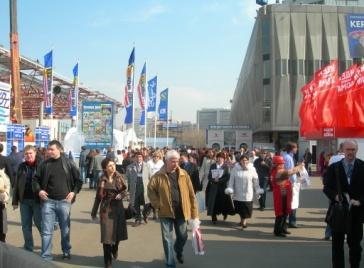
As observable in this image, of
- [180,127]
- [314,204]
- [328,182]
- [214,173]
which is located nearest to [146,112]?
[314,204]

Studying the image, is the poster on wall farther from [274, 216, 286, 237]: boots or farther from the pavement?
[274, 216, 286, 237]: boots

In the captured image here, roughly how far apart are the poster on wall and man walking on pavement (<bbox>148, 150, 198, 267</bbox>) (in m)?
14.6

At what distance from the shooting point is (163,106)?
35594 millimetres

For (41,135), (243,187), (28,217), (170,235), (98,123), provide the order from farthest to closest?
(98,123)
(41,135)
(243,187)
(28,217)
(170,235)

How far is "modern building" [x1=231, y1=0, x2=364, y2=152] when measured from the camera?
53812 mm

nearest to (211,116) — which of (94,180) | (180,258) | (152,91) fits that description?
(152,91)

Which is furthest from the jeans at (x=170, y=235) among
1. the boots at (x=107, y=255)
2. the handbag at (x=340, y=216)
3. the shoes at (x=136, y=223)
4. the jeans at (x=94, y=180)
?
the jeans at (x=94, y=180)

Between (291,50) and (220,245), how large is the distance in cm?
4800

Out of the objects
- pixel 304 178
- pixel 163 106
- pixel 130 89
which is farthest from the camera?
pixel 163 106

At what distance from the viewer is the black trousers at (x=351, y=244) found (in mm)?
6469

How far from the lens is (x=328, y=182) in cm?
663

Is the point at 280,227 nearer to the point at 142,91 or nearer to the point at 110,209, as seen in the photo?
the point at 110,209

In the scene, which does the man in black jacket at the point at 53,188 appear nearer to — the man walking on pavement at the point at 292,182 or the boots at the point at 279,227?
the boots at the point at 279,227

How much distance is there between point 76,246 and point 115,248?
1.49m
